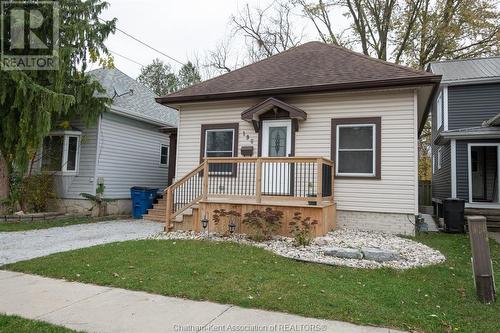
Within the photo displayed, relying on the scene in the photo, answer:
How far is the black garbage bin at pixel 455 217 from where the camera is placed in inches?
357

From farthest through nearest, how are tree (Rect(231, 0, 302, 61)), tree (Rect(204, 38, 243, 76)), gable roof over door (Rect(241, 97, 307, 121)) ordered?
tree (Rect(204, 38, 243, 76)), tree (Rect(231, 0, 302, 61)), gable roof over door (Rect(241, 97, 307, 121))

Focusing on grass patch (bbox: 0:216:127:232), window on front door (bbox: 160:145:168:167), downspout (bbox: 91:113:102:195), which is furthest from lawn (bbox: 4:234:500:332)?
window on front door (bbox: 160:145:168:167)

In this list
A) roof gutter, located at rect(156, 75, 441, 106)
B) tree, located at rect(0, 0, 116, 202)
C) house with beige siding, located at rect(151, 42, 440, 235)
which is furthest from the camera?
tree, located at rect(0, 0, 116, 202)

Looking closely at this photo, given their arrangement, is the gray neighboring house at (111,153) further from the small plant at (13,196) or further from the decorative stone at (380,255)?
the decorative stone at (380,255)

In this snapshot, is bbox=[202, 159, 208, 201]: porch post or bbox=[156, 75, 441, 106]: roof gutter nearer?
bbox=[156, 75, 441, 106]: roof gutter

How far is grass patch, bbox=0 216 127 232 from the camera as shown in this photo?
9.13m

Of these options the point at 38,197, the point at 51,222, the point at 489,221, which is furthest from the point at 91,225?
the point at 489,221

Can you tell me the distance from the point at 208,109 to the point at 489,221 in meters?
8.92

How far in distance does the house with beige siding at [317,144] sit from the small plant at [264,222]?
1.30ft

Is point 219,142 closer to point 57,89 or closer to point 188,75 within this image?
point 57,89

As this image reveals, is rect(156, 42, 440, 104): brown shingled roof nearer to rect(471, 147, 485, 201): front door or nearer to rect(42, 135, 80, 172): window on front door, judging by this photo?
rect(42, 135, 80, 172): window on front door

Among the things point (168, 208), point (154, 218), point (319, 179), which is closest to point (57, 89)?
point (154, 218)

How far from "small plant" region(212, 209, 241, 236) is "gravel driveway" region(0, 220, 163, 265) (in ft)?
5.75

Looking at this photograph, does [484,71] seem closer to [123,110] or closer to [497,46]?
[497,46]
